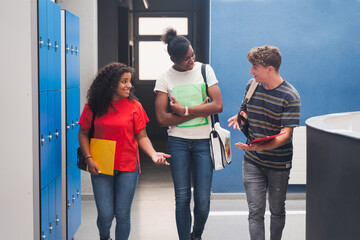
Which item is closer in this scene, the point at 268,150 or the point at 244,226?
the point at 268,150

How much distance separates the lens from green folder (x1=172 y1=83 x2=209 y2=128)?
12.2 feet

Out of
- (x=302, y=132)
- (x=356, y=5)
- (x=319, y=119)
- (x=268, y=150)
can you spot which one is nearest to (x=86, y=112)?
(x=268, y=150)

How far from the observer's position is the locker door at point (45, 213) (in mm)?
3312

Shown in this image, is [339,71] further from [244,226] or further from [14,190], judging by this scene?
[14,190]

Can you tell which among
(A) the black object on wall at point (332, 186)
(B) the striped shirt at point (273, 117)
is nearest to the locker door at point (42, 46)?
(B) the striped shirt at point (273, 117)

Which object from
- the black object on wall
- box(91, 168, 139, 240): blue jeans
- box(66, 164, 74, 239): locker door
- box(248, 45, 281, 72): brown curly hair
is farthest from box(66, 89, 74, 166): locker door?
the black object on wall

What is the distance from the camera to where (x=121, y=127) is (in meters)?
3.42

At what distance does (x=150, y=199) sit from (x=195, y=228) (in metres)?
2.20

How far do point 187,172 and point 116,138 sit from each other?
0.65m

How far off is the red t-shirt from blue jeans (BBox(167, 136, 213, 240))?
0.34m

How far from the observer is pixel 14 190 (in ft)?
10.1

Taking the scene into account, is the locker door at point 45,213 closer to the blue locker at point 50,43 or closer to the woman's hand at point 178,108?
the blue locker at point 50,43

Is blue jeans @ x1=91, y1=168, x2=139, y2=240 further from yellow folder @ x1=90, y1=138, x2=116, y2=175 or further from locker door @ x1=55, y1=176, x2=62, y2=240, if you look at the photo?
locker door @ x1=55, y1=176, x2=62, y2=240

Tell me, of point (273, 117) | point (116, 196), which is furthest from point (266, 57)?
point (116, 196)
